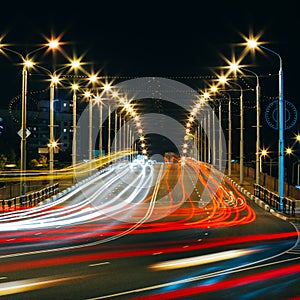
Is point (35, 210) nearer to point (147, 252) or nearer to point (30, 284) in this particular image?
point (147, 252)

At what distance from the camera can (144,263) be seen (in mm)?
16797

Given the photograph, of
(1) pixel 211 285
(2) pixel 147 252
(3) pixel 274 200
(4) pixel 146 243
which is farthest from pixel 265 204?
(1) pixel 211 285

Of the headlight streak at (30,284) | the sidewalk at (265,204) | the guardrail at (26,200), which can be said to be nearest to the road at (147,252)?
the headlight streak at (30,284)

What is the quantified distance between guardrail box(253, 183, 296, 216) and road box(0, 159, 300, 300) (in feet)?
3.82

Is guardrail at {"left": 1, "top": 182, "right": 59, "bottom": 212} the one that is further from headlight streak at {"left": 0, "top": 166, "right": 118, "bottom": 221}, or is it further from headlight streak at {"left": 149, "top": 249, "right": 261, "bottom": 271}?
headlight streak at {"left": 149, "top": 249, "right": 261, "bottom": 271}

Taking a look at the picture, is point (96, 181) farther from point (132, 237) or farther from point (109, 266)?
point (109, 266)

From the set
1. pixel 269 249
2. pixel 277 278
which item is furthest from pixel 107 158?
pixel 277 278

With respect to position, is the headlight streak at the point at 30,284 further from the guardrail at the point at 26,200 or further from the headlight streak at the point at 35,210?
the guardrail at the point at 26,200

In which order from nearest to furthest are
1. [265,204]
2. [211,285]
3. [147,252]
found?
[211,285] < [147,252] < [265,204]

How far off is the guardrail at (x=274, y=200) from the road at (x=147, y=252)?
1.16 m

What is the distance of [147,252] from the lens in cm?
1916

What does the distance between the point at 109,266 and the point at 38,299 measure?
4397mm

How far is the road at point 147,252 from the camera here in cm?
1306

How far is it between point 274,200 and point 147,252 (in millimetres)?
21632
